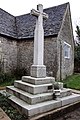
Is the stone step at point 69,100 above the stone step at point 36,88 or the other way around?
the other way around

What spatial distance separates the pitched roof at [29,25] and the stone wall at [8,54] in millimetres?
706

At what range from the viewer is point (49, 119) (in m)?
4.35

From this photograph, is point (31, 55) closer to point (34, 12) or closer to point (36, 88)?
point (34, 12)

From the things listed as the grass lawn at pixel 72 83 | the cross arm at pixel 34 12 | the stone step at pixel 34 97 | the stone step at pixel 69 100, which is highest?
the cross arm at pixel 34 12

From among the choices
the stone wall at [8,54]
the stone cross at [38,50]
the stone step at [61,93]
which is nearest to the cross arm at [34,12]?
the stone cross at [38,50]

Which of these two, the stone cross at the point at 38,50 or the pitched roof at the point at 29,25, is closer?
the stone cross at the point at 38,50

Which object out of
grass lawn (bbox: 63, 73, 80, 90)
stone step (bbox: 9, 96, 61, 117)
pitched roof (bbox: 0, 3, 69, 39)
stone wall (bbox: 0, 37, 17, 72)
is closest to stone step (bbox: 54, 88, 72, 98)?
stone step (bbox: 9, 96, 61, 117)

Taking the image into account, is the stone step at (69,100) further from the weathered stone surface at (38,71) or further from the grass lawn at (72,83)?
the grass lawn at (72,83)

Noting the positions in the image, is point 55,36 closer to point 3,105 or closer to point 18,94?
point 18,94

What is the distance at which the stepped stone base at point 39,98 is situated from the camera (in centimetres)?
458

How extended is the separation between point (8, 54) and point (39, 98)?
8584 mm

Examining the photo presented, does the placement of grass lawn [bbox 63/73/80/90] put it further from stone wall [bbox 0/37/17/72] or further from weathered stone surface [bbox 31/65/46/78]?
stone wall [bbox 0/37/17/72]

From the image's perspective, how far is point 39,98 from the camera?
502 cm

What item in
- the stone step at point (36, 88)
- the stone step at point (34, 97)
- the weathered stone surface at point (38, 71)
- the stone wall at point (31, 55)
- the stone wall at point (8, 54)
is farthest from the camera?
the stone wall at point (8, 54)
